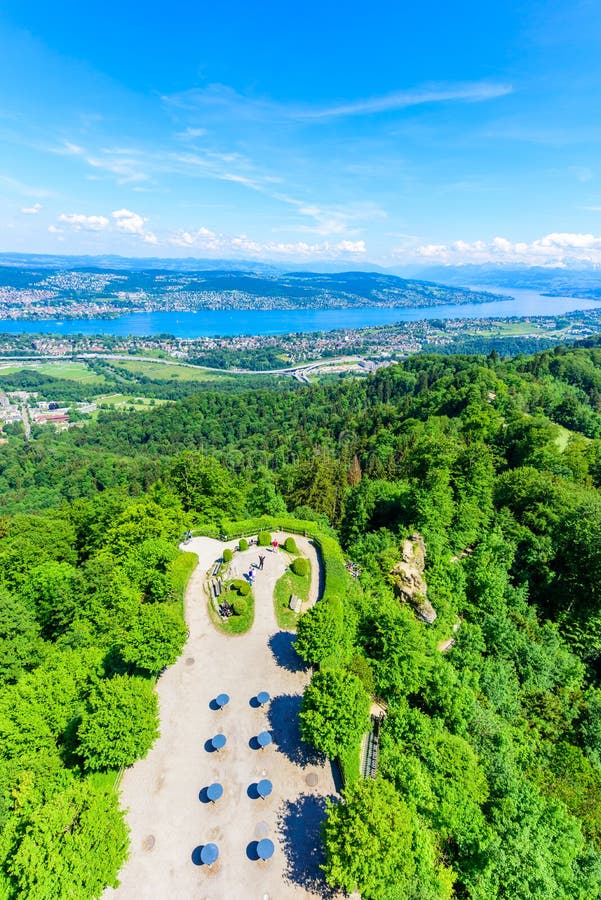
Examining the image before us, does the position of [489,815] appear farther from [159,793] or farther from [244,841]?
[159,793]

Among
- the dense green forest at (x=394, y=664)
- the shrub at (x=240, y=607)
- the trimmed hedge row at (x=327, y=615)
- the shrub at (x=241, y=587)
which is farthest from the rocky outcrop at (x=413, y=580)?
the shrub at (x=240, y=607)

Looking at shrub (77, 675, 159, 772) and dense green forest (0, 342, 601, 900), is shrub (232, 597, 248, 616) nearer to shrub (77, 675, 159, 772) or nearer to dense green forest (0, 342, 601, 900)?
dense green forest (0, 342, 601, 900)

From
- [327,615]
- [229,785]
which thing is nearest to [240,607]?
[327,615]

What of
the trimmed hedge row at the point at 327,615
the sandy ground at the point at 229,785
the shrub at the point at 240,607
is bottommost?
the sandy ground at the point at 229,785

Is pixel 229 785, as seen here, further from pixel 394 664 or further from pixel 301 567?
pixel 301 567

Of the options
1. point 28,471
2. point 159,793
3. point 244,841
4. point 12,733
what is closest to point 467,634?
point 244,841

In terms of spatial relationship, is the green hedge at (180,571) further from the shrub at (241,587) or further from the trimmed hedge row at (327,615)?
the trimmed hedge row at (327,615)

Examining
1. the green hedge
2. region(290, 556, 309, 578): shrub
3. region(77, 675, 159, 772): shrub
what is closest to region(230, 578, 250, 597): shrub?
the green hedge

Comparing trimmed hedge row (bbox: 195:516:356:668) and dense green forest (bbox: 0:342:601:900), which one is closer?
dense green forest (bbox: 0:342:601:900)
